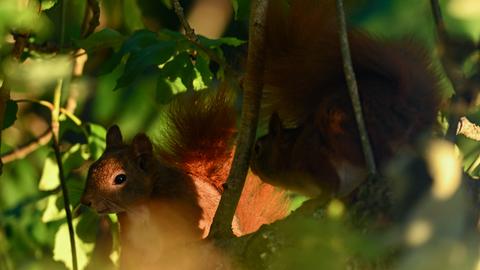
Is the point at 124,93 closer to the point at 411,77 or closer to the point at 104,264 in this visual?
the point at 104,264

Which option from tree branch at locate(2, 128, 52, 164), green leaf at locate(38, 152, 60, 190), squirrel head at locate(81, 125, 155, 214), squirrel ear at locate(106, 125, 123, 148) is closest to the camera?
squirrel head at locate(81, 125, 155, 214)

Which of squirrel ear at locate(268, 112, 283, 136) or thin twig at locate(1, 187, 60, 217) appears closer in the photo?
squirrel ear at locate(268, 112, 283, 136)

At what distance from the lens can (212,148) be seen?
6.95 feet

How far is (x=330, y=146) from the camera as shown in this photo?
172 cm

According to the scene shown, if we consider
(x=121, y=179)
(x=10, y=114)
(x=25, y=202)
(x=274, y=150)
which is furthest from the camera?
(x=25, y=202)

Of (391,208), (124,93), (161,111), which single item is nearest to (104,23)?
(124,93)

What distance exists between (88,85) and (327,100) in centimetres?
106

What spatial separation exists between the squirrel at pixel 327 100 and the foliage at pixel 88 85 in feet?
0.28

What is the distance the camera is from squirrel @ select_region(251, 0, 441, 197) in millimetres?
1664

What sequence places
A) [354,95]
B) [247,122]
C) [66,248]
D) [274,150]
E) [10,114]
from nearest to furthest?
[354,95] → [247,122] → [274,150] → [10,114] → [66,248]

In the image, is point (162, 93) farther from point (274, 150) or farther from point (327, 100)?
point (327, 100)

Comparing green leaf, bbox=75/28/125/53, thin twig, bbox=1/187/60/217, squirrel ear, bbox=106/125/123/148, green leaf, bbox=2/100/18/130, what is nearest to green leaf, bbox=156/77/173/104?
green leaf, bbox=75/28/125/53

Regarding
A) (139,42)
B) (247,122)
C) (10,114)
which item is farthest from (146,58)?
(10,114)

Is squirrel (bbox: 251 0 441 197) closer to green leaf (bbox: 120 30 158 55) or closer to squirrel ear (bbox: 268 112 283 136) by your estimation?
squirrel ear (bbox: 268 112 283 136)
